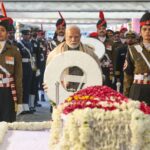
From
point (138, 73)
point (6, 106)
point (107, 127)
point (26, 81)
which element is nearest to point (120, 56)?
point (26, 81)

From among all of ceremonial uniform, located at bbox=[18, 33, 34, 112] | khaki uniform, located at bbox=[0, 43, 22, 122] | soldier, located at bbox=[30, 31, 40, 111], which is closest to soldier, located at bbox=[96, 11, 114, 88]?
ceremonial uniform, located at bbox=[18, 33, 34, 112]

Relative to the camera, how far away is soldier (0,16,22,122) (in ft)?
17.3

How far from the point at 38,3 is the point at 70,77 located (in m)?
9.27

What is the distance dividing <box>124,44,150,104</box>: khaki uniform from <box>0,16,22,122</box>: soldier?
112cm

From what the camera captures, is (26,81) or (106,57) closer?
(106,57)

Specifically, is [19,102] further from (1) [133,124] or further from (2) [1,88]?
(1) [133,124]

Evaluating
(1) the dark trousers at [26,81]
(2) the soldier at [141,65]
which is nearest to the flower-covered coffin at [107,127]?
(2) the soldier at [141,65]

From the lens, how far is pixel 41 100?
522 inches

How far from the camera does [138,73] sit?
473 cm

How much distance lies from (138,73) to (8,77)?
1300 mm

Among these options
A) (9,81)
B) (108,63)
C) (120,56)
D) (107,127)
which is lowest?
(108,63)

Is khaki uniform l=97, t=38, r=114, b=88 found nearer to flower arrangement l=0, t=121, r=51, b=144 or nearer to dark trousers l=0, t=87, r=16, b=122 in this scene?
dark trousers l=0, t=87, r=16, b=122

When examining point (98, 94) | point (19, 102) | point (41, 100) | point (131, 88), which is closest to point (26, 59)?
point (41, 100)

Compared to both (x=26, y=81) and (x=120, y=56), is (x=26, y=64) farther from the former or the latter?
(x=120, y=56)
